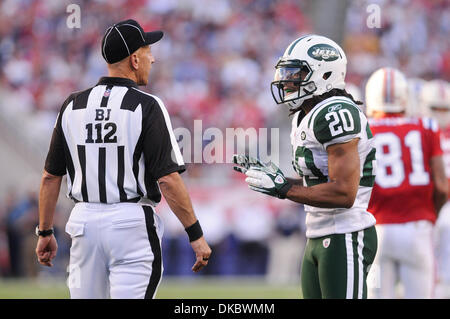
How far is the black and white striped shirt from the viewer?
3895 mm

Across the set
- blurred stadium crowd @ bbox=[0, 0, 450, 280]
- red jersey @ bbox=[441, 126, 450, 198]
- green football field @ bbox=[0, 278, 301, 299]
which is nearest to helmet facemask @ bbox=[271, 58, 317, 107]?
red jersey @ bbox=[441, 126, 450, 198]

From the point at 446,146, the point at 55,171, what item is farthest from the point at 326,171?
the point at 446,146

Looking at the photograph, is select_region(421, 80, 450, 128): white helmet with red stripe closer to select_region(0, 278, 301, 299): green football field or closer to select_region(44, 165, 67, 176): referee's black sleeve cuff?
select_region(0, 278, 301, 299): green football field

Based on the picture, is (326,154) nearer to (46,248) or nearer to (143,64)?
(143,64)

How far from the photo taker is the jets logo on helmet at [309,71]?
13.6 ft

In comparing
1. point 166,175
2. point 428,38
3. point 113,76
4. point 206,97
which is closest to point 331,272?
point 166,175

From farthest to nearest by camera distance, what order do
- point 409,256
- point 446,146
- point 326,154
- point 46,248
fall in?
point 446,146 < point 409,256 < point 46,248 < point 326,154

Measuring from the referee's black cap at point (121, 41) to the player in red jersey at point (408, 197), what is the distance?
80.5 inches

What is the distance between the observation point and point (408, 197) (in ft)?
17.7

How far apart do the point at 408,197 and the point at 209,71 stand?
8.92 metres

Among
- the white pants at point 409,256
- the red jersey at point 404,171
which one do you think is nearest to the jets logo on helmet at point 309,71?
the red jersey at point 404,171

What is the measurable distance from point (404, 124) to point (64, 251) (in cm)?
744

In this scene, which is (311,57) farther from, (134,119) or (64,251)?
(64,251)

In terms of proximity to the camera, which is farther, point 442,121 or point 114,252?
point 442,121
